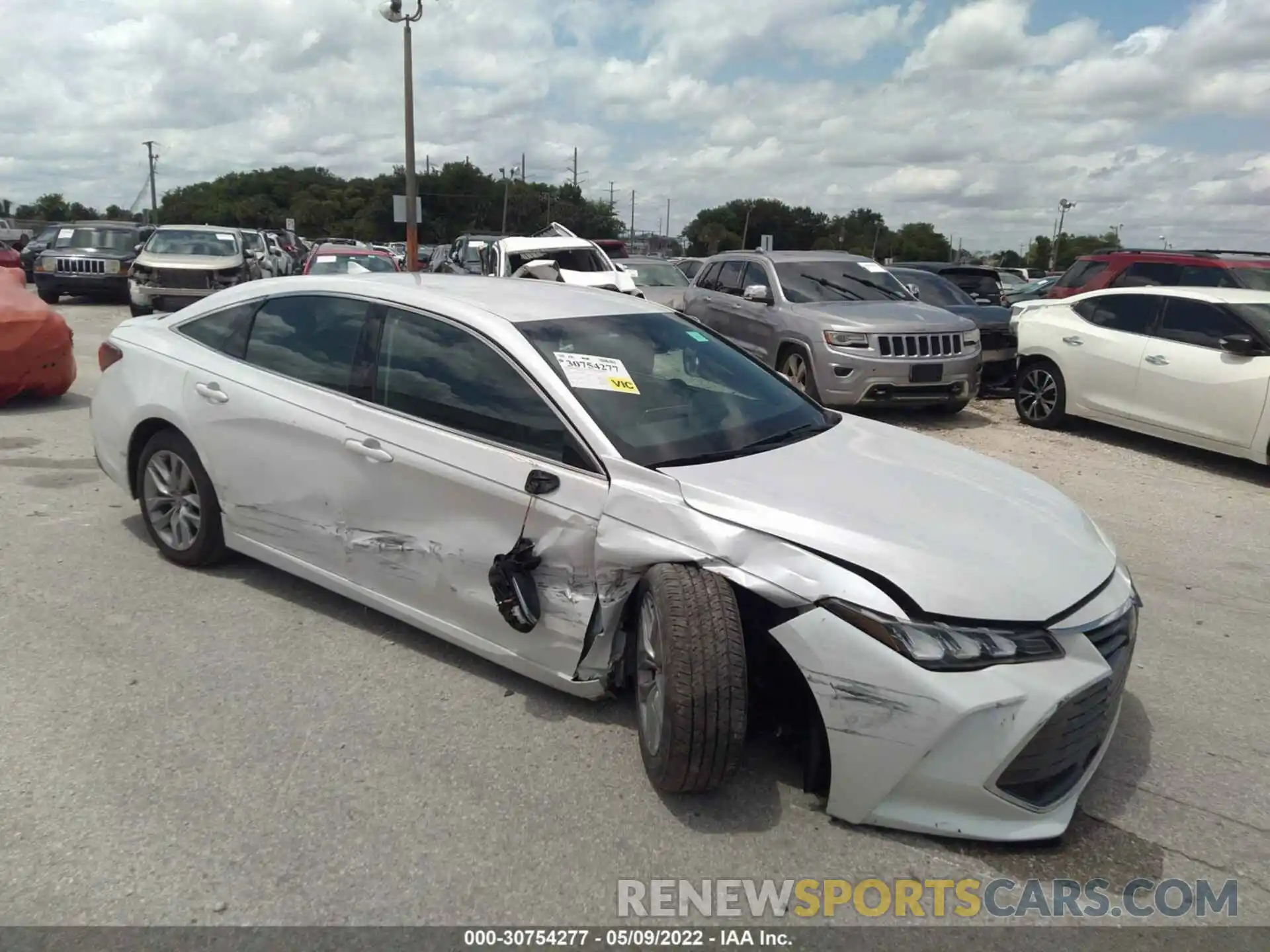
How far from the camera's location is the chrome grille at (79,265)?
20.4 meters

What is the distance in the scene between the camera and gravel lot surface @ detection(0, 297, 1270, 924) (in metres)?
2.82

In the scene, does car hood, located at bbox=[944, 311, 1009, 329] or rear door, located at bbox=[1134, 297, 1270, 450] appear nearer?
rear door, located at bbox=[1134, 297, 1270, 450]

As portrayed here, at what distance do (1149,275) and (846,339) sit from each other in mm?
4419

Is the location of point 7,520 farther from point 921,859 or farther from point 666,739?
point 921,859

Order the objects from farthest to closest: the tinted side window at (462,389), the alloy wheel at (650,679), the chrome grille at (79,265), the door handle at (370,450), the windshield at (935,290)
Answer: the chrome grille at (79,265), the windshield at (935,290), the door handle at (370,450), the tinted side window at (462,389), the alloy wheel at (650,679)

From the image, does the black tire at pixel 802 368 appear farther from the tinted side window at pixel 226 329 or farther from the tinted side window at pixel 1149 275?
the tinted side window at pixel 226 329

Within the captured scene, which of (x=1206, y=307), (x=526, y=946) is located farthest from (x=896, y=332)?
(x=526, y=946)

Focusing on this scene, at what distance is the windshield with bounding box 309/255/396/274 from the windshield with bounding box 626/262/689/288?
14.2 ft

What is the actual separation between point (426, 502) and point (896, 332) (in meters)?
7.09

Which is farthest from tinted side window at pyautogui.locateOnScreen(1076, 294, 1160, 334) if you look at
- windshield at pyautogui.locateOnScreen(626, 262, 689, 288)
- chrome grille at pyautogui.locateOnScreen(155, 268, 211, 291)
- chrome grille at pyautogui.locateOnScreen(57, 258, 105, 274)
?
chrome grille at pyautogui.locateOnScreen(57, 258, 105, 274)

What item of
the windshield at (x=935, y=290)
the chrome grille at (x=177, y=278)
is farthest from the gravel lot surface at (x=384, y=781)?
the chrome grille at (x=177, y=278)

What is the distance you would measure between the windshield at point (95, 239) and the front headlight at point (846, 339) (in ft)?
57.8

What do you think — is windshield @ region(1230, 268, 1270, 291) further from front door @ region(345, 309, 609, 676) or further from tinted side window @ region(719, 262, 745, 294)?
front door @ region(345, 309, 609, 676)

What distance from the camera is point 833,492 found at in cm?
343
